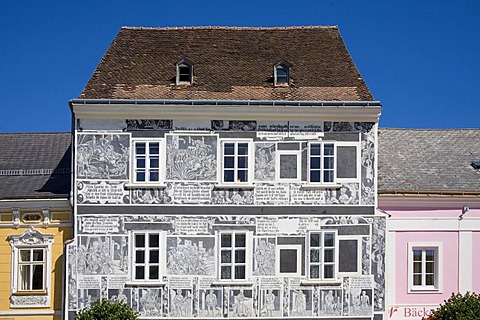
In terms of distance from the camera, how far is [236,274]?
25531mm

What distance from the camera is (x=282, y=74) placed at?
2695 cm

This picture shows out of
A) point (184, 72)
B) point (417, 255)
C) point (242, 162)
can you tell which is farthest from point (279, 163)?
point (417, 255)

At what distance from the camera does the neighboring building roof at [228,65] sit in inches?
1026

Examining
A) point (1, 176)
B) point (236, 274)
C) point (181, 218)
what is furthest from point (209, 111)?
point (1, 176)

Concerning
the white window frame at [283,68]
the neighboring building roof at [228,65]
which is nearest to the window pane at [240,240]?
the neighboring building roof at [228,65]

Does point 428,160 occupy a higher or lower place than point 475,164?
higher

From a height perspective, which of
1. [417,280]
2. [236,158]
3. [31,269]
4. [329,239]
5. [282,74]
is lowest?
[417,280]

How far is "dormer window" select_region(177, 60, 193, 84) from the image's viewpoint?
87.5 ft

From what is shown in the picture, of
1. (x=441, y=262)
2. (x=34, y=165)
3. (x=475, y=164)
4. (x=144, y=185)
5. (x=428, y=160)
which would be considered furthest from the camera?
(x=34, y=165)

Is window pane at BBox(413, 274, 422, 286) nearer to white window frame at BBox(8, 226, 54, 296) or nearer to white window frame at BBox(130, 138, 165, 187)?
white window frame at BBox(130, 138, 165, 187)

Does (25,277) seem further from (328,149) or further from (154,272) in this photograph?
(328,149)

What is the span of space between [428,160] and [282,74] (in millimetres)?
6655

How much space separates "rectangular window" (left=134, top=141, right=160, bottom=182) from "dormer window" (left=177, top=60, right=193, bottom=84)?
2.57m

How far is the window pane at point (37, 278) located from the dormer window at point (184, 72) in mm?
7846
